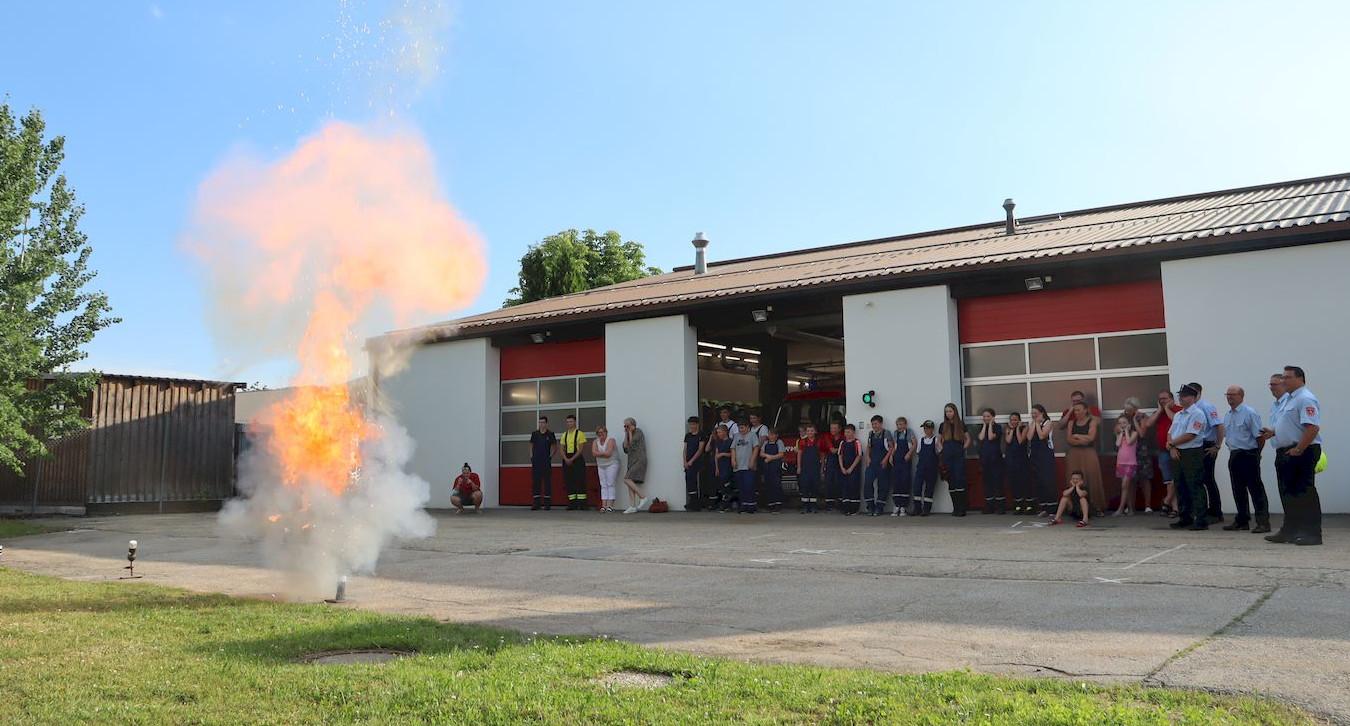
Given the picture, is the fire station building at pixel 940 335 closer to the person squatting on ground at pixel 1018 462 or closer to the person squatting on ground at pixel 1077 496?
the person squatting on ground at pixel 1018 462

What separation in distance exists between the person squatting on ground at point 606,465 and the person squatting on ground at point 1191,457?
34.0ft

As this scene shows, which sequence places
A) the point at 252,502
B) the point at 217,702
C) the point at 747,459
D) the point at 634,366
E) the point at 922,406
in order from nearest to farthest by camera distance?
the point at 217,702
the point at 252,502
the point at 922,406
the point at 747,459
the point at 634,366

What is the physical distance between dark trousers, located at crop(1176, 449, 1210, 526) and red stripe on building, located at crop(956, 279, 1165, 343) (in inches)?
148

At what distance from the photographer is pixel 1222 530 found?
1120 cm

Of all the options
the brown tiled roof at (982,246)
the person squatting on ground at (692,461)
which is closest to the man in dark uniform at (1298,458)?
the brown tiled roof at (982,246)

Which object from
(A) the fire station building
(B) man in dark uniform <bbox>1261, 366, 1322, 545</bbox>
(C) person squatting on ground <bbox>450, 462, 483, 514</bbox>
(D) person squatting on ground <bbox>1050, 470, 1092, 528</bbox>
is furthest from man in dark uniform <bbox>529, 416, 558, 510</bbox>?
(B) man in dark uniform <bbox>1261, 366, 1322, 545</bbox>

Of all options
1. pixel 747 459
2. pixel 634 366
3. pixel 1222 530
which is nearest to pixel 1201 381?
pixel 1222 530

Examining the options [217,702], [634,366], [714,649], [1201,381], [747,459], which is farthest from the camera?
[634,366]

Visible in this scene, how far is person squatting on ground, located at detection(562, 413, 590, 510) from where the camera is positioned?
760 inches

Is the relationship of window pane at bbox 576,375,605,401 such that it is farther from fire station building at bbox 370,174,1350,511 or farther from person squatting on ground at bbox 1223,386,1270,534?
person squatting on ground at bbox 1223,386,1270,534

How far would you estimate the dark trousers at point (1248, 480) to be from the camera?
415 inches

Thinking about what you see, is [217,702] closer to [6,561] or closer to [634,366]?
[6,561]

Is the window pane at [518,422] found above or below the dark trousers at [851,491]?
above

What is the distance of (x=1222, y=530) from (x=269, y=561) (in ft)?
35.3
